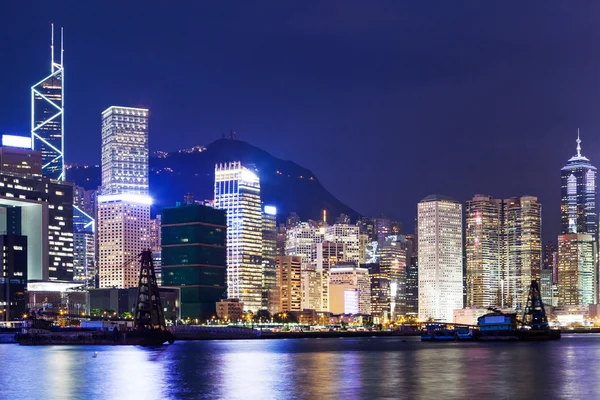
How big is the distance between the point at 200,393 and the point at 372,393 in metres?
13.5

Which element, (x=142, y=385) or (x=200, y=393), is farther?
(x=142, y=385)

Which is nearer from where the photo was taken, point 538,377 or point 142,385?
point 142,385

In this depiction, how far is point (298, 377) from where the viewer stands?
317 feet

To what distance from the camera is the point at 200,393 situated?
262ft

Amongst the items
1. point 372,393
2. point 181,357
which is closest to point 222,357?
point 181,357

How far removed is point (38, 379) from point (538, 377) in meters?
46.7

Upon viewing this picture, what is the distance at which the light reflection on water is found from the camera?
7944 centimetres

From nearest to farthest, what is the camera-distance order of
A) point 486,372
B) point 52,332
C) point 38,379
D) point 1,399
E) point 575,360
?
1. point 1,399
2. point 38,379
3. point 486,372
4. point 575,360
5. point 52,332

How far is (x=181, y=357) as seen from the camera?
135m

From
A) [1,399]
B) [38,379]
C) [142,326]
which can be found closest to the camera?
[1,399]

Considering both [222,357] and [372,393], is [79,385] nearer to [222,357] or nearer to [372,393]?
[372,393]

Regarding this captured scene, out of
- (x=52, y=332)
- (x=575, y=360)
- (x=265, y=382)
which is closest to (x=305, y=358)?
(x=575, y=360)

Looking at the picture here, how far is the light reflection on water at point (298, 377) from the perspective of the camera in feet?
261

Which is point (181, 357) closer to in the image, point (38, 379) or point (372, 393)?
point (38, 379)
